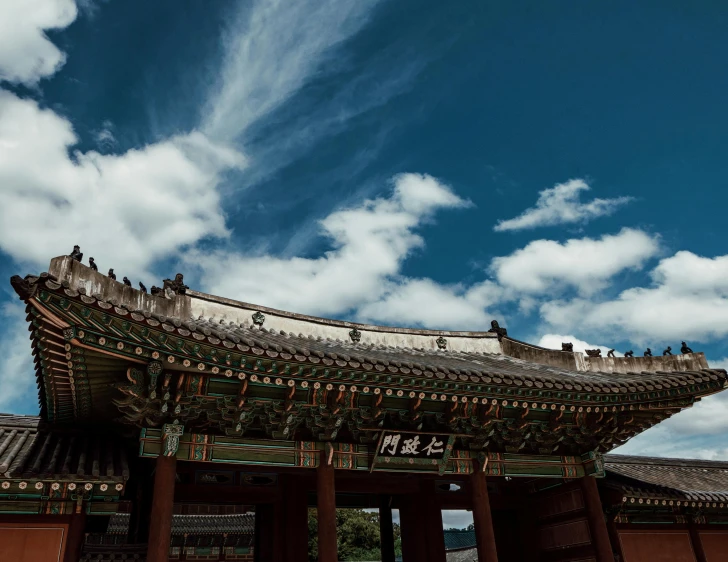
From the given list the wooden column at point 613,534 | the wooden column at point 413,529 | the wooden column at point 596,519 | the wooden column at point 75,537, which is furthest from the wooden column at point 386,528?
the wooden column at point 75,537

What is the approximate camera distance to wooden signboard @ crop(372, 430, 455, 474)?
36.5 ft

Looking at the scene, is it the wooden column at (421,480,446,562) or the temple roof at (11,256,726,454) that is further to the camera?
the wooden column at (421,480,446,562)

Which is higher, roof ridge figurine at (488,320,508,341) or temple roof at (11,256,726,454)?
roof ridge figurine at (488,320,508,341)

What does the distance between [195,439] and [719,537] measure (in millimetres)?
14295

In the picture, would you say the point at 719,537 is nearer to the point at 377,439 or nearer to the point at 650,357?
the point at 650,357

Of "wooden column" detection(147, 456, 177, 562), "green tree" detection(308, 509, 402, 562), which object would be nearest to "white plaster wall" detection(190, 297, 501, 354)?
"wooden column" detection(147, 456, 177, 562)

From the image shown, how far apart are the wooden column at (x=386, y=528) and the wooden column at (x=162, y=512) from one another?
23.7 feet

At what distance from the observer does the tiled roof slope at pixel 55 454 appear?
8.85 metres

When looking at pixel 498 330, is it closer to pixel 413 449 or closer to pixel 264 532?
pixel 413 449

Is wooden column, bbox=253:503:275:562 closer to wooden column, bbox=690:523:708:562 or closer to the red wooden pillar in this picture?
the red wooden pillar

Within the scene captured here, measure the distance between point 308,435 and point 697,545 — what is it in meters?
11.3

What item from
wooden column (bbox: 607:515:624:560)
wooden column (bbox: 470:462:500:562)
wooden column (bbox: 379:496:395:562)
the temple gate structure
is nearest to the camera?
the temple gate structure

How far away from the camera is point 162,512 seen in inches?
352

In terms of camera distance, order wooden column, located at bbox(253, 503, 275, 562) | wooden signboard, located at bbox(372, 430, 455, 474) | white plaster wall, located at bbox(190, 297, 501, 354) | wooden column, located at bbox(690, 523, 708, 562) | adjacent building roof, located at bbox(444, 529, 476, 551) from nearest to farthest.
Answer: wooden signboard, located at bbox(372, 430, 455, 474), wooden column, located at bbox(253, 503, 275, 562), white plaster wall, located at bbox(190, 297, 501, 354), wooden column, located at bbox(690, 523, 708, 562), adjacent building roof, located at bbox(444, 529, 476, 551)
